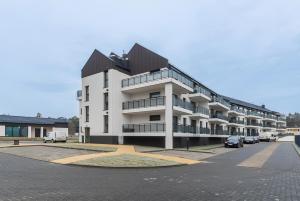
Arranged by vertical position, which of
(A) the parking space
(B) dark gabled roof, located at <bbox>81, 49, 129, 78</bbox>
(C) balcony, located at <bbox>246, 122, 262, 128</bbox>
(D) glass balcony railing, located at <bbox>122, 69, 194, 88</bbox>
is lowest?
(A) the parking space

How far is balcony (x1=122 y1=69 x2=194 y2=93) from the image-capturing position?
35.8 m

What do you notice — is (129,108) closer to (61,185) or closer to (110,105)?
(110,105)

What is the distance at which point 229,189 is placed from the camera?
35.9ft

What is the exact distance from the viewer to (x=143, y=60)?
40250mm

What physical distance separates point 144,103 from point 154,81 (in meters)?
2.74

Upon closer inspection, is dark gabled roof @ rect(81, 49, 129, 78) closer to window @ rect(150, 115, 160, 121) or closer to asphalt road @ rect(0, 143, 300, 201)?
window @ rect(150, 115, 160, 121)

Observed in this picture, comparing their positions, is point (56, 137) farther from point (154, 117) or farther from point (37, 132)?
point (37, 132)

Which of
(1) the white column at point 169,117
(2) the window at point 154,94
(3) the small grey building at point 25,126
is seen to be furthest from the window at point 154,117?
(3) the small grey building at point 25,126

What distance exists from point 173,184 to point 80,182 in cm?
326

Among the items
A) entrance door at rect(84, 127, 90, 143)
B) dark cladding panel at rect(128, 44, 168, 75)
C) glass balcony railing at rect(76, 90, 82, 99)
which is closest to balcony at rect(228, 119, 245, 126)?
glass balcony railing at rect(76, 90, 82, 99)

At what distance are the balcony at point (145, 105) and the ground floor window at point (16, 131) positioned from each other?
38.5 m

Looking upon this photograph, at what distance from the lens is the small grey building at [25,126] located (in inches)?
2677

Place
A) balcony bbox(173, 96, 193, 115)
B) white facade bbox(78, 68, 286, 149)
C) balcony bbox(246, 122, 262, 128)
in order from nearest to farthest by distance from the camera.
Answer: white facade bbox(78, 68, 286, 149), balcony bbox(173, 96, 193, 115), balcony bbox(246, 122, 262, 128)

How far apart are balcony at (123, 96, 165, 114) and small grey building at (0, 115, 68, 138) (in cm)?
3269
